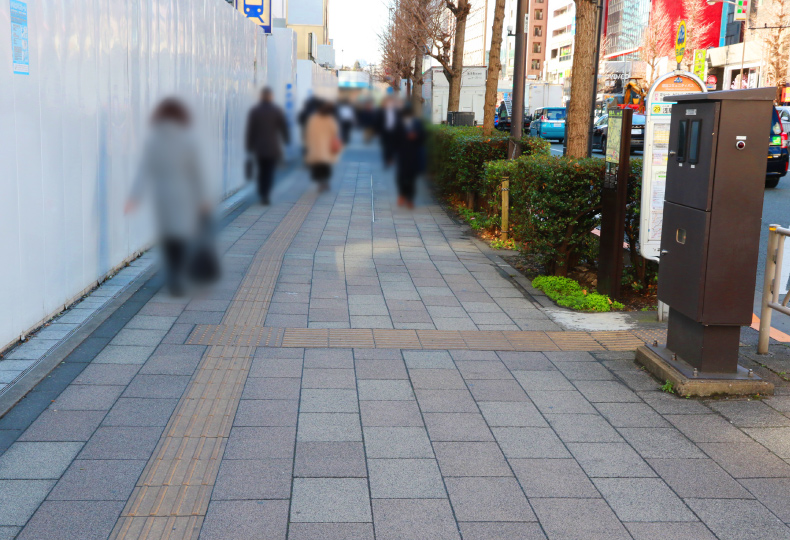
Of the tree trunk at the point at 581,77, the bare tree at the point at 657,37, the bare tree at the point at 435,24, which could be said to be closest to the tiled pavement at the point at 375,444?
the bare tree at the point at 435,24

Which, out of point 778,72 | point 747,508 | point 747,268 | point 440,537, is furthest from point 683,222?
point 778,72

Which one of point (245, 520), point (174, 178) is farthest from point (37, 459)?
point (174, 178)

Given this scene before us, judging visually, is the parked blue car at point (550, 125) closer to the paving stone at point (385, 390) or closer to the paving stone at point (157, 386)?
the paving stone at point (385, 390)

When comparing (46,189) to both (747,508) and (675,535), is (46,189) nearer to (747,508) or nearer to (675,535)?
(675,535)

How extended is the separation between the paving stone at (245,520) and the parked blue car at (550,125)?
38.9m

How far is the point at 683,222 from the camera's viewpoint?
6.88 metres

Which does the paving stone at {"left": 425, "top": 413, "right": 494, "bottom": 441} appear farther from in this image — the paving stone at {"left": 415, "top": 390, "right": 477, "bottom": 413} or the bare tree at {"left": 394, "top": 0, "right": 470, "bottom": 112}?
the bare tree at {"left": 394, "top": 0, "right": 470, "bottom": 112}

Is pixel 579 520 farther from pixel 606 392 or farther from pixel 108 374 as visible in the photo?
pixel 108 374

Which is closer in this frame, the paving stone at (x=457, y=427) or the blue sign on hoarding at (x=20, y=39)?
the blue sign on hoarding at (x=20, y=39)

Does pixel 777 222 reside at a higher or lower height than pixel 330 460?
higher

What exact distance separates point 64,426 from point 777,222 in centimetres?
1416

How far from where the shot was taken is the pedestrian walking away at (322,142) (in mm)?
731

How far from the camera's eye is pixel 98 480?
15.3 feet

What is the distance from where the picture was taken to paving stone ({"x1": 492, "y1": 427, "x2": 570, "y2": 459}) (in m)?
5.28
